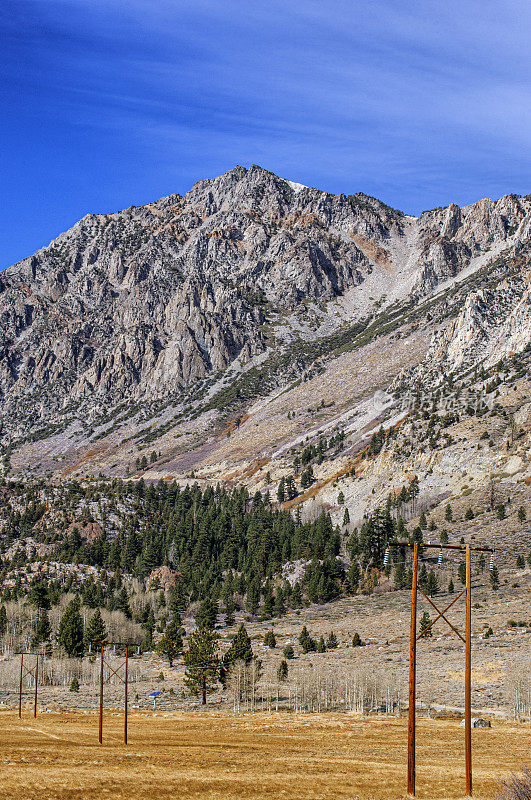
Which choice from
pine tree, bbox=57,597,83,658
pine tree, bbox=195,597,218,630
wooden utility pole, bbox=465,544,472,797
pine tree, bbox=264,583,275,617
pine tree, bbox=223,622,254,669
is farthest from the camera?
pine tree, bbox=264,583,275,617

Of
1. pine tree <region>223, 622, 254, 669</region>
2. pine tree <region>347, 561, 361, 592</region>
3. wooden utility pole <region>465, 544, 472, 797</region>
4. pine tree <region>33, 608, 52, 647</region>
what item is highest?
wooden utility pole <region>465, 544, 472, 797</region>

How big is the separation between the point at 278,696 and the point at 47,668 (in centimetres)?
4321

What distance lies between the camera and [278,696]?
3349 inches

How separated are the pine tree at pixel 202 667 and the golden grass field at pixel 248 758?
15.8m

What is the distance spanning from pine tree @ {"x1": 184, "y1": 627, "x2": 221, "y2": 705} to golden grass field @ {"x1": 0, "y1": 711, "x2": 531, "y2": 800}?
15844 mm

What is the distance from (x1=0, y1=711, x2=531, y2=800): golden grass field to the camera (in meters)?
33.5

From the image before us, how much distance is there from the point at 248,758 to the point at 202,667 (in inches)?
1751

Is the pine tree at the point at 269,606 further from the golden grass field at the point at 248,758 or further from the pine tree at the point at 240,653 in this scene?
the golden grass field at the point at 248,758

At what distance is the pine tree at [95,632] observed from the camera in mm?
114125

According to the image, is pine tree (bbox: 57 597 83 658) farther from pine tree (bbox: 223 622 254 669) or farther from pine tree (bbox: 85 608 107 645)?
pine tree (bbox: 223 622 254 669)

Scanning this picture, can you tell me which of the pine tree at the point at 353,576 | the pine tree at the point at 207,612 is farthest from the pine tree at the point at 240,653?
the pine tree at the point at 353,576

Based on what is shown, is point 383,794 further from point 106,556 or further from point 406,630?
point 106,556

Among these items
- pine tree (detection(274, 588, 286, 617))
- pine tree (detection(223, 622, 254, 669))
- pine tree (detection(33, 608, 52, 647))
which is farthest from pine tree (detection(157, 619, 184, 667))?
pine tree (detection(274, 588, 286, 617))

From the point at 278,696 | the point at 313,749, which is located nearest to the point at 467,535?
the point at 278,696
